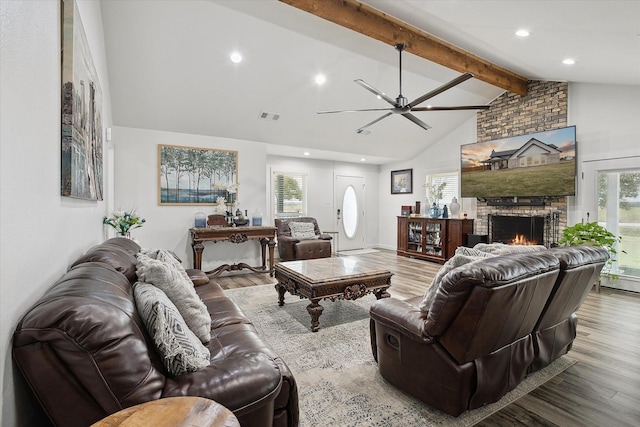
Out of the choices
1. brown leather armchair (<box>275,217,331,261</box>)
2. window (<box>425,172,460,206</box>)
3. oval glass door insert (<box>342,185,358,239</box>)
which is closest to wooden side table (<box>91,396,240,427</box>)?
brown leather armchair (<box>275,217,331,261</box>)

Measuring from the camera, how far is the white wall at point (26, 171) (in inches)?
33.2

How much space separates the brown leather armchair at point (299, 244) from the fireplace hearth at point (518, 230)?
324 cm

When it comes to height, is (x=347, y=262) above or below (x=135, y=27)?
below

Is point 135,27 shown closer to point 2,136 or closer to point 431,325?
point 2,136

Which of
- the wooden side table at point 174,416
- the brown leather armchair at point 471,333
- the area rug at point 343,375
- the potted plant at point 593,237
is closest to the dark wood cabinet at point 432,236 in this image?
the potted plant at point 593,237

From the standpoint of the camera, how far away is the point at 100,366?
2.89 ft

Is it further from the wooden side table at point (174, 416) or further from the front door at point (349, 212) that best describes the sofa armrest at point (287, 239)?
the wooden side table at point (174, 416)

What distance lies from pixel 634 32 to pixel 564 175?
8.70 feet

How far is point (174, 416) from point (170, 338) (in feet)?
1.80

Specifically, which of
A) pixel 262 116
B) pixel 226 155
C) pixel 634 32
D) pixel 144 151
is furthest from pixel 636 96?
pixel 144 151

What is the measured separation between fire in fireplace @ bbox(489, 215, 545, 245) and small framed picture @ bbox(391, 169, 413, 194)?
2296 millimetres

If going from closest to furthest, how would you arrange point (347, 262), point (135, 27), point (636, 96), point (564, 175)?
point (135, 27)
point (347, 262)
point (636, 96)
point (564, 175)

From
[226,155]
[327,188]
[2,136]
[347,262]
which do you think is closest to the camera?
[2,136]

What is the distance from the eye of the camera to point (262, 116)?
16.8 feet
